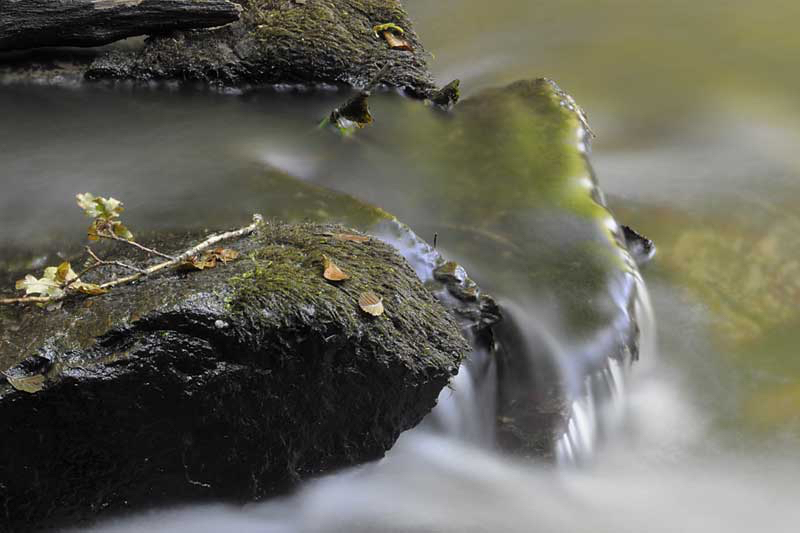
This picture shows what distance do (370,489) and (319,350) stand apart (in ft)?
2.58

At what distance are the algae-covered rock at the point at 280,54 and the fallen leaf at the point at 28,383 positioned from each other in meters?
2.87

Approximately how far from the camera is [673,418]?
368cm

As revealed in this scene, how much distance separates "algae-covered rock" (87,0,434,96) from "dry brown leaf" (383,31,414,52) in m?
0.02

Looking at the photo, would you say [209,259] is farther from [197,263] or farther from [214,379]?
[214,379]

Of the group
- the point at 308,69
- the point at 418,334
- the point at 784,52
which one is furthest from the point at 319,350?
the point at 784,52

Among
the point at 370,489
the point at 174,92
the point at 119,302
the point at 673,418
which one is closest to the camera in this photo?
the point at 119,302

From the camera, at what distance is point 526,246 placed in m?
3.76

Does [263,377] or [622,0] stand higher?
[622,0]

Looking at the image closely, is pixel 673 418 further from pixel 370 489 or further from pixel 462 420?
pixel 370 489

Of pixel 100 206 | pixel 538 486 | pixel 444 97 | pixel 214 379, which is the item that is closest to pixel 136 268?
pixel 100 206

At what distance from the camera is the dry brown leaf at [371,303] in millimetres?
2632

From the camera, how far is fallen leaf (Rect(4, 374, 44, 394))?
89.1 inches

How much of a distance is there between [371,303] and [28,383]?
111cm

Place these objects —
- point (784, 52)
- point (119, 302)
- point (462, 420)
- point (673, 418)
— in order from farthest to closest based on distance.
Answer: point (784, 52)
point (673, 418)
point (462, 420)
point (119, 302)
